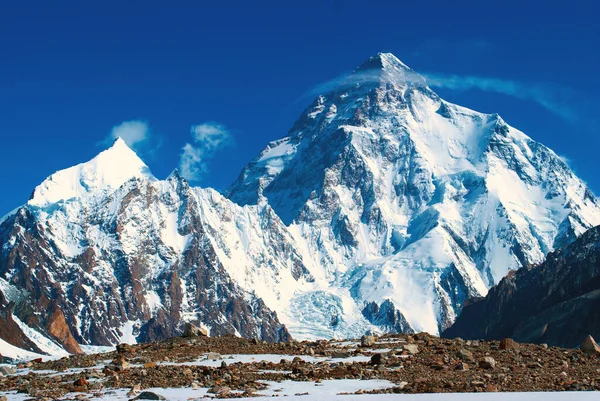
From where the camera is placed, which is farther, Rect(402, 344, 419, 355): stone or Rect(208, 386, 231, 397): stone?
Rect(402, 344, 419, 355): stone

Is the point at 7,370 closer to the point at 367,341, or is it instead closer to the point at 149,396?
the point at 149,396

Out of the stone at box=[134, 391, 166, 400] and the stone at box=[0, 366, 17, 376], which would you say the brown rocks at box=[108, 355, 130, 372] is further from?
the stone at box=[134, 391, 166, 400]

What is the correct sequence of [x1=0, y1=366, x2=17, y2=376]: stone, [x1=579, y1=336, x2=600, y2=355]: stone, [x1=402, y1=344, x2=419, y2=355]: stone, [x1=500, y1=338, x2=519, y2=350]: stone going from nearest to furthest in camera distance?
[x1=0, y1=366, x2=17, y2=376]: stone, [x1=402, y1=344, x2=419, y2=355]: stone, [x1=579, y1=336, x2=600, y2=355]: stone, [x1=500, y1=338, x2=519, y2=350]: stone

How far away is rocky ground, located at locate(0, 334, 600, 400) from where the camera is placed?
1393 inches

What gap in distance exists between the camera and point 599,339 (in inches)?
7608

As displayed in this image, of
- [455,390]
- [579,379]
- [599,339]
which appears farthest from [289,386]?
[599,339]

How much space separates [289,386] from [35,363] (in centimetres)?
1745

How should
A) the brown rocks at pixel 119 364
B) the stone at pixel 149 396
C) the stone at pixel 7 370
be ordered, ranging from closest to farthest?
1. the stone at pixel 149 396
2. the brown rocks at pixel 119 364
3. the stone at pixel 7 370

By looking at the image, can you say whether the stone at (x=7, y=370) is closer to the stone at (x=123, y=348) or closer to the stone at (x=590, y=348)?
the stone at (x=123, y=348)

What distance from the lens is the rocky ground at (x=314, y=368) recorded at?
3538 cm

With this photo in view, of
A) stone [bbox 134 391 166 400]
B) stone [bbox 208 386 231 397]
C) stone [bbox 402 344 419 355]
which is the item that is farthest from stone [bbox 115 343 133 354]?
stone [bbox 402 344 419 355]

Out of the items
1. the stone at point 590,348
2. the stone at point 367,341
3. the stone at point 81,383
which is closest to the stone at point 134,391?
the stone at point 81,383

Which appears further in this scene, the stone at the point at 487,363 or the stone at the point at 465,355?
the stone at the point at 465,355

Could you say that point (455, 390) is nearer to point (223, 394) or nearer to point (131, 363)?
point (223, 394)
